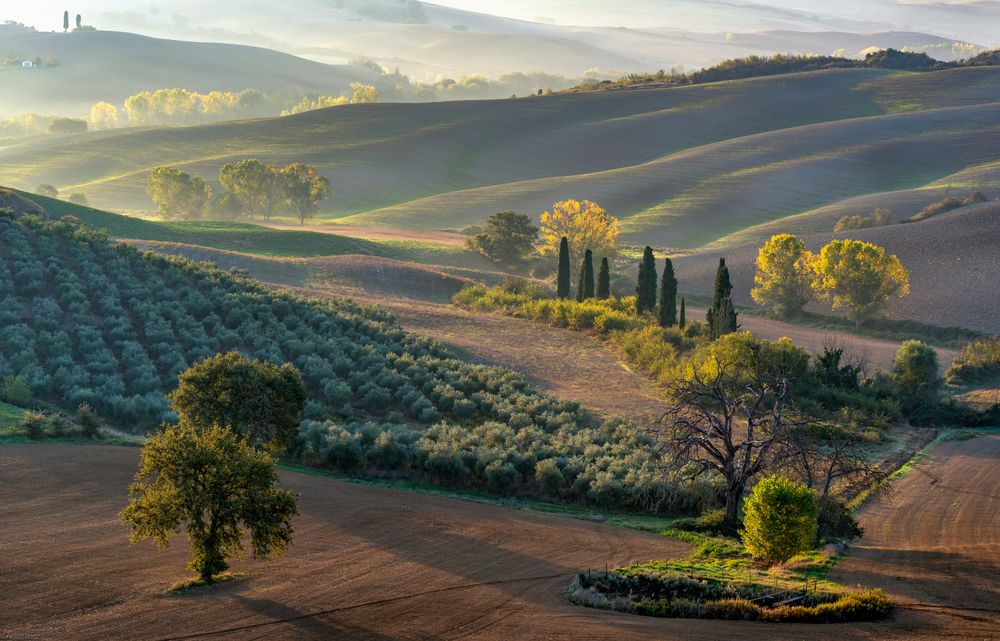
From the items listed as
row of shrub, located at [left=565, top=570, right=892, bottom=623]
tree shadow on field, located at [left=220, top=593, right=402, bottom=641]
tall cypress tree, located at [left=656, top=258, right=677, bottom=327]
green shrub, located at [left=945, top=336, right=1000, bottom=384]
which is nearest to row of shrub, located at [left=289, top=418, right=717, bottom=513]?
row of shrub, located at [left=565, top=570, right=892, bottom=623]

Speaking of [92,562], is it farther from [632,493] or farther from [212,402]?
[632,493]

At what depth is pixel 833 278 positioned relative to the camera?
2672 inches

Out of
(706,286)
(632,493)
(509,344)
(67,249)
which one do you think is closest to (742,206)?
(706,286)

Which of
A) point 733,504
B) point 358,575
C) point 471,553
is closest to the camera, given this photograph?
point 358,575

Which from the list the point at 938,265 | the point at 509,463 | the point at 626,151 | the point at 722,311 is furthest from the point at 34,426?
the point at 626,151

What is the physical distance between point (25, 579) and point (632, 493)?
16.9 metres

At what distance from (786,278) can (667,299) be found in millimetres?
15960

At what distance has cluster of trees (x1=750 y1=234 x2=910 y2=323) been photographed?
66625mm

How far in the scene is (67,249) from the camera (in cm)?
5375

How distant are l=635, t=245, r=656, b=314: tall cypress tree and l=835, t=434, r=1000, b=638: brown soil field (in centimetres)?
2782

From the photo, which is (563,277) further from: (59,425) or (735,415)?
(59,425)

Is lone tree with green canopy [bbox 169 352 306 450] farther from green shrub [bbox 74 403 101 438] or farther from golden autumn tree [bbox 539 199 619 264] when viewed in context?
golden autumn tree [bbox 539 199 619 264]

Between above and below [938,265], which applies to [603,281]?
below

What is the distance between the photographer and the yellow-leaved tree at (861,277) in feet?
218
